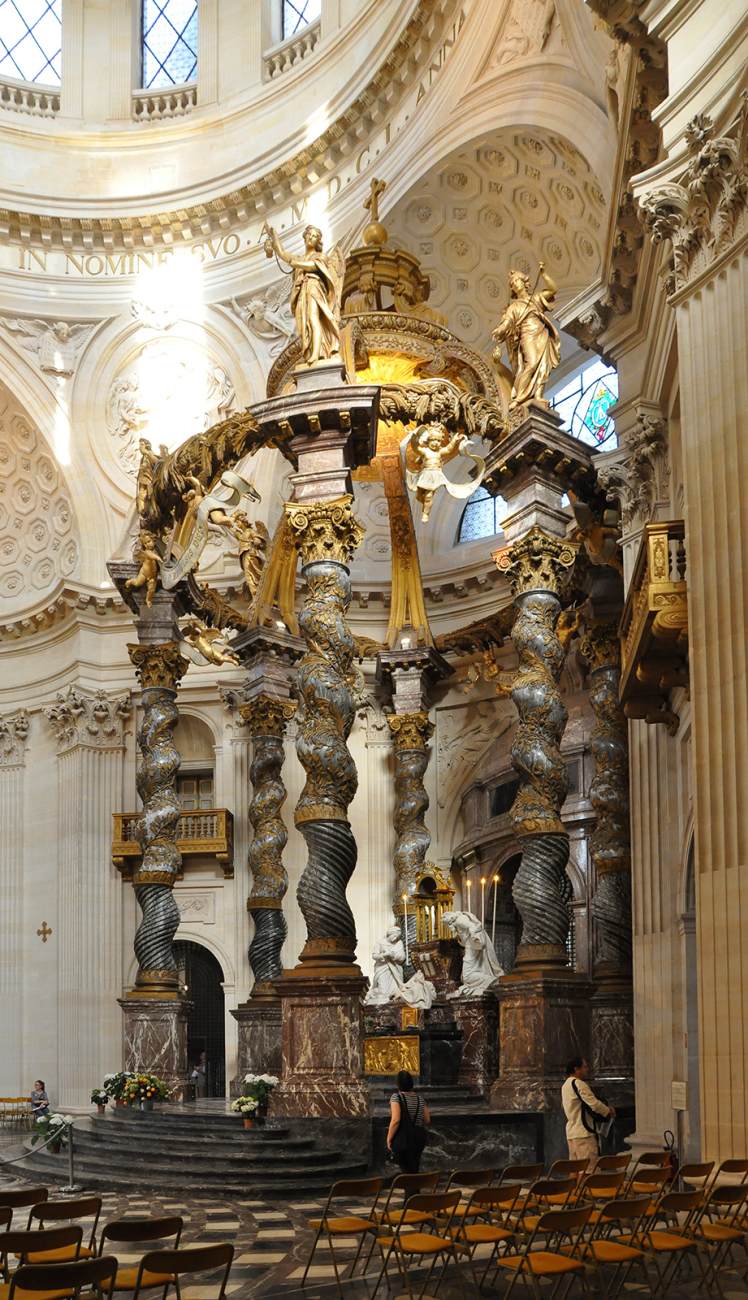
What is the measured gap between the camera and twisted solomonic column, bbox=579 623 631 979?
18.3 m

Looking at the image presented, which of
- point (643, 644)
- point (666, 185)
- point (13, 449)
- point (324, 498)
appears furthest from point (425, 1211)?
point (13, 449)

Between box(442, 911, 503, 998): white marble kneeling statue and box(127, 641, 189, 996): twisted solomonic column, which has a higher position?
box(127, 641, 189, 996): twisted solomonic column

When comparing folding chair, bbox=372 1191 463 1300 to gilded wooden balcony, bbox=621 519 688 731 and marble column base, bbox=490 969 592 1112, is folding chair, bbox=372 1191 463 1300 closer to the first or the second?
gilded wooden balcony, bbox=621 519 688 731

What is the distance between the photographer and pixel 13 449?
3044cm

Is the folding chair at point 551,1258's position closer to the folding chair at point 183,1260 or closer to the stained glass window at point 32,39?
the folding chair at point 183,1260

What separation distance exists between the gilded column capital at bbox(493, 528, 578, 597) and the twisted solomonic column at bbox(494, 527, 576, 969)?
11 millimetres

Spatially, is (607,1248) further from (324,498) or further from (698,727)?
(324,498)

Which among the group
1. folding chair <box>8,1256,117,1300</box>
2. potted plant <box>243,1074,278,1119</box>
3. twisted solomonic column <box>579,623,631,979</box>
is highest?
twisted solomonic column <box>579,623,631,979</box>

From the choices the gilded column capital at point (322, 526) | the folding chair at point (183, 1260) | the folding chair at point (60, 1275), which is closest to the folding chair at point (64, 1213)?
the folding chair at point (183, 1260)

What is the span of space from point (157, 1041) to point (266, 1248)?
8336 mm

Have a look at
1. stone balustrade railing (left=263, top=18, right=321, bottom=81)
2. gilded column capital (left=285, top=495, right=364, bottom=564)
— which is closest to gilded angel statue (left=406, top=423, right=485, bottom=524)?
gilded column capital (left=285, top=495, right=364, bottom=564)

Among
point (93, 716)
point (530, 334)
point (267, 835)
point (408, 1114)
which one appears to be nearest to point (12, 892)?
point (93, 716)

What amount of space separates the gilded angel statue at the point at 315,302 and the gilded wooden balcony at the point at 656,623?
15.5ft

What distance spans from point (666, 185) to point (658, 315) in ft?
13.3
